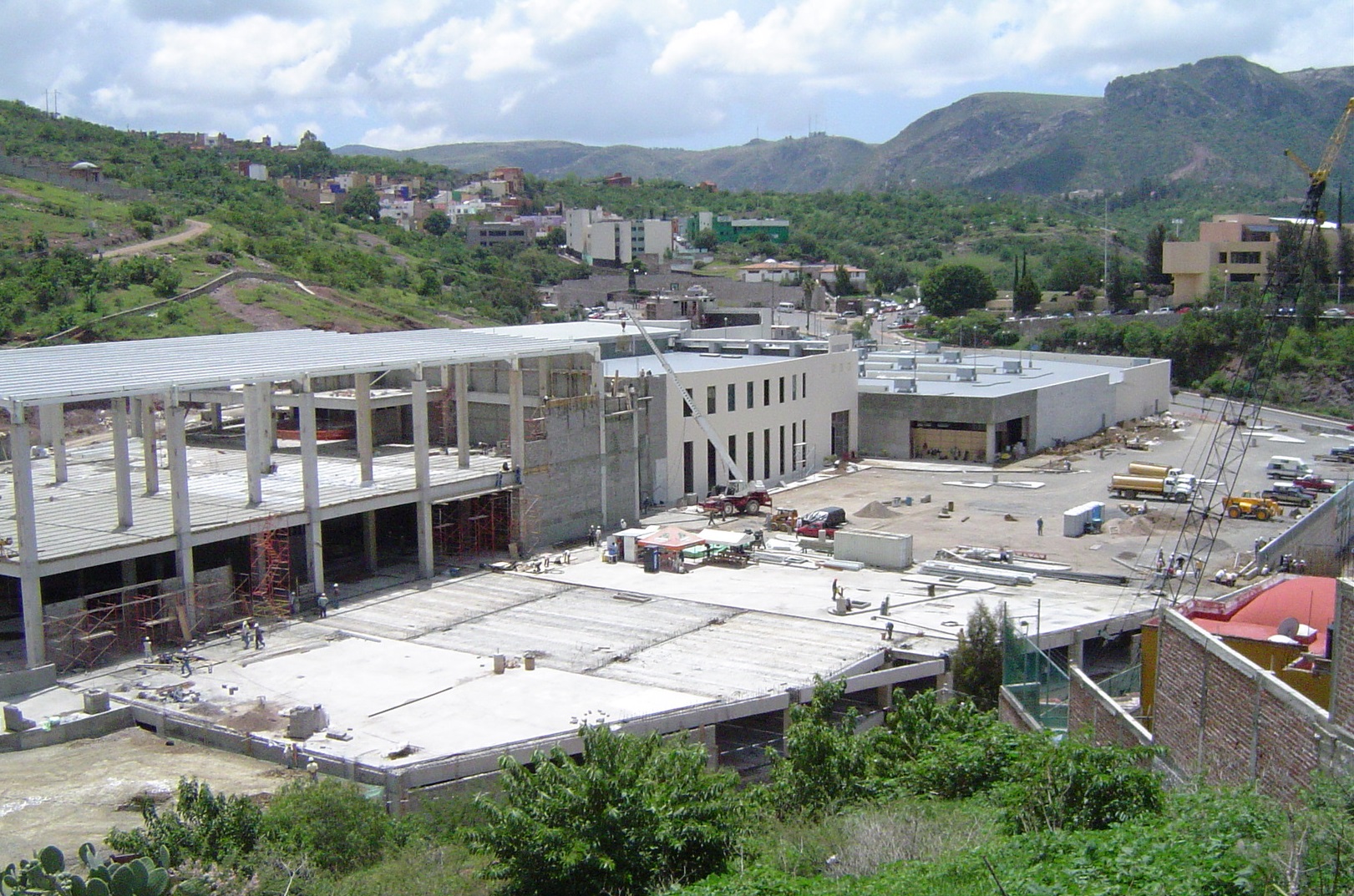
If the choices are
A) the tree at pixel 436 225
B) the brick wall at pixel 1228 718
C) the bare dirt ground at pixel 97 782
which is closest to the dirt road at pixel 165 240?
the tree at pixel 436 225

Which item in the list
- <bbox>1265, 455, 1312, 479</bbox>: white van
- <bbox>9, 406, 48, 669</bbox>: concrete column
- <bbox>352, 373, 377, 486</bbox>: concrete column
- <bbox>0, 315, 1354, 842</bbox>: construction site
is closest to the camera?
<bbox>0, 315, 1354, 842</bbox>: construction site

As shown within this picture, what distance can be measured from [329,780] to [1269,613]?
48.2 ft

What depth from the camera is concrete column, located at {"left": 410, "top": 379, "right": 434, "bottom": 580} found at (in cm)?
3384

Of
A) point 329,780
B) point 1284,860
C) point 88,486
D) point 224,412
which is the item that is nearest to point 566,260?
point 224,412

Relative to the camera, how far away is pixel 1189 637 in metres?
16.1

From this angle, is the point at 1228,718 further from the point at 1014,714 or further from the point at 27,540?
the point at 27,540

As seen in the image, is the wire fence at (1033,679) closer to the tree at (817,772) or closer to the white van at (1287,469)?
the tree at (817,772)

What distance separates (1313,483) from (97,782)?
42.7 m

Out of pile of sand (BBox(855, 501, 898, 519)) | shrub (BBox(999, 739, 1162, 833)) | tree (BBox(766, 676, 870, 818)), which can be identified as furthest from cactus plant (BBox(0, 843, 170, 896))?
pile of sand (BBox(855, 501, 898, 519))

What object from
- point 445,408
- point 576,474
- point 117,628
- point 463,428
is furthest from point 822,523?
point 117,628

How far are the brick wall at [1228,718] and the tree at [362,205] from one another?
122 metres

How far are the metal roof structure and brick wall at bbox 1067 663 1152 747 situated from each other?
63.4 ft

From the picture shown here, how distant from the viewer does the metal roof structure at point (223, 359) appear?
26.9m

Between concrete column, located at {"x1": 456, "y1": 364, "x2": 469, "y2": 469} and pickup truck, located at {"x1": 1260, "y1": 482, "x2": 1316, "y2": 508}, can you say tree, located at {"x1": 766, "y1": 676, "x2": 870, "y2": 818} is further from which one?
pickup truck, located at {"x1": 1260, "y1": 482, "x2": 1316, "y2": 508}
